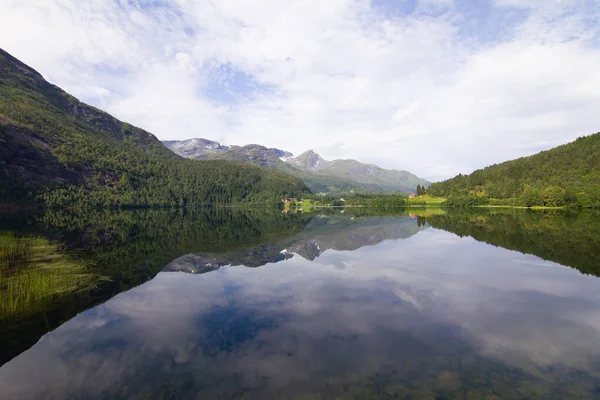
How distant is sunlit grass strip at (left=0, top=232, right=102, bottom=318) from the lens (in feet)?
60.3

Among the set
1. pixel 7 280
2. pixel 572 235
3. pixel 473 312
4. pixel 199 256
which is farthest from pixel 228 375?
pixel 572 235

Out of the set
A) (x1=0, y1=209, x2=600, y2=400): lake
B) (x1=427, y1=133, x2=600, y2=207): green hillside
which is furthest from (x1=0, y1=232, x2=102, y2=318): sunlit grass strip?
(x1=427, y1=133, x2=600, y2=207): green hillside

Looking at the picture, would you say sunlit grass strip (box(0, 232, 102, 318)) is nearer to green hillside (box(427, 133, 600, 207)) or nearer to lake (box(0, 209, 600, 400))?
lake (box(0, 209, 600, 400))

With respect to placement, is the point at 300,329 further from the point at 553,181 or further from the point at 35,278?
the point at 553,181

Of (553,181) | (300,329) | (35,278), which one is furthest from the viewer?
(553,181)

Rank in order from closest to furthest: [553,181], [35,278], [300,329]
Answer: [300,329] < [35,278] < [553,181]

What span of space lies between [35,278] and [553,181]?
206328 millimetres

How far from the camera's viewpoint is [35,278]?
22.8 meters

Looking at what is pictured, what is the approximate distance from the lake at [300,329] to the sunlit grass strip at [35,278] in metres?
0.14

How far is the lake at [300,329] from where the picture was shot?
35.0ft

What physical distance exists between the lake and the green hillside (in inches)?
5215

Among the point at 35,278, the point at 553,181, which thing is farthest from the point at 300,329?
the point at 553,181

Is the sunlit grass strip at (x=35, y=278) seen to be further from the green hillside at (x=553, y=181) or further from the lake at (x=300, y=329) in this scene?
the green hillside at (x=553, y=181)

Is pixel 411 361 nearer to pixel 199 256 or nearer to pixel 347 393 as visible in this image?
pixel 347 393
